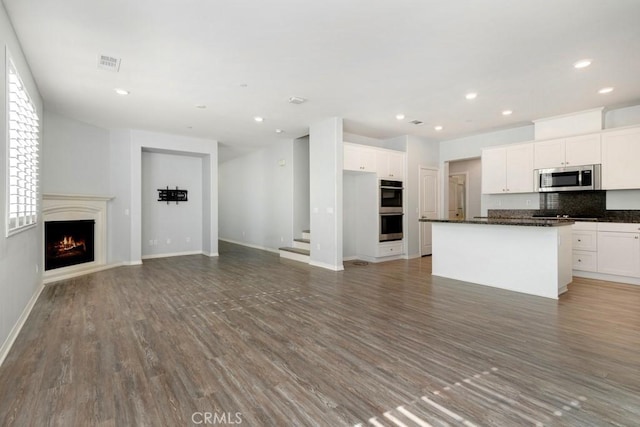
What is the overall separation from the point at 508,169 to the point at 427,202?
193cm

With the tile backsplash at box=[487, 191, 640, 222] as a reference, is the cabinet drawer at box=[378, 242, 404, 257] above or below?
below

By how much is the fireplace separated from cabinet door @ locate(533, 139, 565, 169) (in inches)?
335

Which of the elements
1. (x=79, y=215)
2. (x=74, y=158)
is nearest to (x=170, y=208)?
(x=79, y=215)

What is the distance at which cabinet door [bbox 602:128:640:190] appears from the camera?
16.0ft

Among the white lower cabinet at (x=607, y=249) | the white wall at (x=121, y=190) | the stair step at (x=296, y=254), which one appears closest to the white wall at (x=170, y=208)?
the white wall at (x=121, y=190)

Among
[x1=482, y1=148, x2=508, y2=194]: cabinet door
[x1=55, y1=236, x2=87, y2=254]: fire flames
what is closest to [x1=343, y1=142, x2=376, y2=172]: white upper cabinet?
[x1=482, y1=148, x2=508, y2=194]: cabinet door

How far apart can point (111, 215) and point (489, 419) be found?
7178 mm

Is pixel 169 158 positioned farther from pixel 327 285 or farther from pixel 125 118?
pixel 327 285

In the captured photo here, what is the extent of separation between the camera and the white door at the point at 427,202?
25.2 feet

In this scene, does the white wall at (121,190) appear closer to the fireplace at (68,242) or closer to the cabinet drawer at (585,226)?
the fireplace at (68,242)

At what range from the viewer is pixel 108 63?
360cm

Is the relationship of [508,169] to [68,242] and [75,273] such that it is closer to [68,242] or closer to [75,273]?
[75,273]

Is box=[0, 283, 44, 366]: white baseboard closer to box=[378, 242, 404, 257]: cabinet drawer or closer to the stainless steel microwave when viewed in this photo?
box=[378, 242, 404, 257]: cabinet drawer

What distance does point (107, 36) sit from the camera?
3059 mm
